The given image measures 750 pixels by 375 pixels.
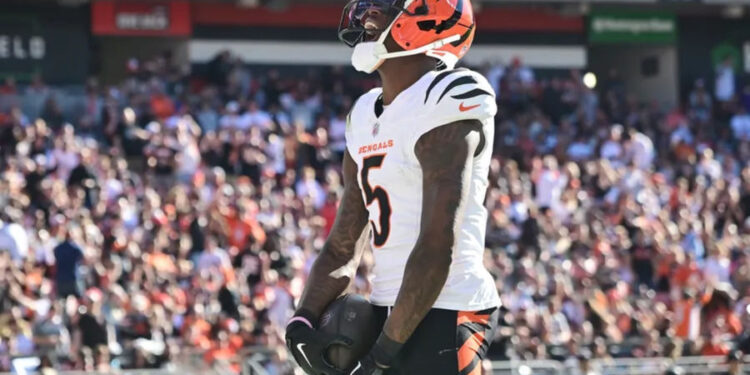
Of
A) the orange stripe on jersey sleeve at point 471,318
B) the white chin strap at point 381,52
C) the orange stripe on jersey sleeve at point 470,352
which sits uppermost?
the white chin strap at point 381,52

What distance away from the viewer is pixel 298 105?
2012 cm

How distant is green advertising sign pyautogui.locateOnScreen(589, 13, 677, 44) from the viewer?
2594 centimetres

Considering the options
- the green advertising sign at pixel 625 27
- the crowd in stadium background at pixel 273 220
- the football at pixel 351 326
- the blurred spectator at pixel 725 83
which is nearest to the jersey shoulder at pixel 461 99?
the football at pixel 351 326

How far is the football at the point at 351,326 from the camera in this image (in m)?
4.20

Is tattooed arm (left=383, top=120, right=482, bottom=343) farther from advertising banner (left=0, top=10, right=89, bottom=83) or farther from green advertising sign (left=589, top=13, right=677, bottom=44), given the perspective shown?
green advertising sign (left=589, top=13, right=677, bottom=44)

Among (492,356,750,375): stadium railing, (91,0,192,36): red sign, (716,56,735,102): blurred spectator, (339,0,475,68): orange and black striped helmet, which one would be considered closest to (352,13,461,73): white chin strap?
(339,0,475,68): orange and black striped helmet

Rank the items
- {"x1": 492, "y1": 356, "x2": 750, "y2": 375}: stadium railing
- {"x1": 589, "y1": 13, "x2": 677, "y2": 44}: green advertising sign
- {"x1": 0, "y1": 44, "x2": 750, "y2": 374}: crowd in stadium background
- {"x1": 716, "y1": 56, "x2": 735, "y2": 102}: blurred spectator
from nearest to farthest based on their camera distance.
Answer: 1. {"x1": 492, "y1": 356, "x2": 750, "y2": 375}: stadium railing
2. {"x1": 0, "y1": 44, "x2": 750, "y2": 374}: crowd in stadium background
3. {"x1": 716, "y1": 56, "x2": 735, "y2": 102}: blurred spectator
4. {"x1": 589, "y1": 13, "x2": 677, "y2": 44}: green advertising sign

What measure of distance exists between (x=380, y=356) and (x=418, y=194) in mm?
513

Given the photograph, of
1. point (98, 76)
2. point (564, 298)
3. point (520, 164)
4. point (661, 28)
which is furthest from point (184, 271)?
point (661, 28)

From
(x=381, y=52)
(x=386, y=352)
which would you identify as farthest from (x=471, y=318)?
(x=381, y=52)

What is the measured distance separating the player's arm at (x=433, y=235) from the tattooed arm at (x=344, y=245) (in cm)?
44

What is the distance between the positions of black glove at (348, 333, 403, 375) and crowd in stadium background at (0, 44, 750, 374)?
828cm

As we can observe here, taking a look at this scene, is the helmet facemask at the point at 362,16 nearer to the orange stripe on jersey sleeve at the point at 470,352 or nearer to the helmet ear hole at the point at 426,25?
the helmet ear hole at the point at 426,25

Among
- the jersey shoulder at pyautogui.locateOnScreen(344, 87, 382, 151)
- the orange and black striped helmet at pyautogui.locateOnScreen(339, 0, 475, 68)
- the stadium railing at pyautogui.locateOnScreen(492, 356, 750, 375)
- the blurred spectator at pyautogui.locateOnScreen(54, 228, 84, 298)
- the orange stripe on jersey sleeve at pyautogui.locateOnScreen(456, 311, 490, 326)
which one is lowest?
the stadium railing at pyautogui.locateOnScreen(492, 356, 750, 375)
